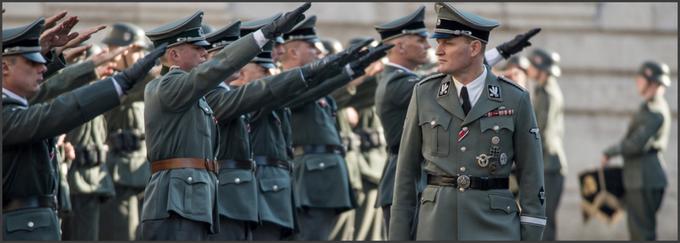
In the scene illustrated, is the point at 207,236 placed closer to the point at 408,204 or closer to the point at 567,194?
the point at 408,204

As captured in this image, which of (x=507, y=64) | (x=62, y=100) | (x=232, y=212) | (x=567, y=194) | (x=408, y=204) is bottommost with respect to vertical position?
(x=567, y=194)

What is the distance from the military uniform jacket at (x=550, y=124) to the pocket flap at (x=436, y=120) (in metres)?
8.51

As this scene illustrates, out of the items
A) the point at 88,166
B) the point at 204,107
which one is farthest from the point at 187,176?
the point at 88,166

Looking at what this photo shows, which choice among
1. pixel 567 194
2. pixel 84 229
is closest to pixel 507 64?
pixel 567 194

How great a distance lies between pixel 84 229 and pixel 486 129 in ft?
17.1

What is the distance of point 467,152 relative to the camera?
30.9 feet

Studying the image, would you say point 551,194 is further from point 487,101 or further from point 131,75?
point 131,75

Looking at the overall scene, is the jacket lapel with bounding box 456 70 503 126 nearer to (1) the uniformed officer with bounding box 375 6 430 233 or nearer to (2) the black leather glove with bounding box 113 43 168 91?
(2) the black leather glove with bounding box 113 43 168 91

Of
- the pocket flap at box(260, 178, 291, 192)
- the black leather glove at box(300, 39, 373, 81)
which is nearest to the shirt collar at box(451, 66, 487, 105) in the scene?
the black leather glove at box(300, 39, 373, 81)

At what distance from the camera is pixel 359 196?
15281mm

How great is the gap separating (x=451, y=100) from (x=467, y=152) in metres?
0.30

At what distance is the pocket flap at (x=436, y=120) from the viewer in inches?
374

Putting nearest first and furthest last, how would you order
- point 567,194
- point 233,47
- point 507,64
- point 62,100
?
point 62,100
point 233,47
point 507,64
point 567,194

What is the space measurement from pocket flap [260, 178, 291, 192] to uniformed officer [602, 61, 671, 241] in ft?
23.8
